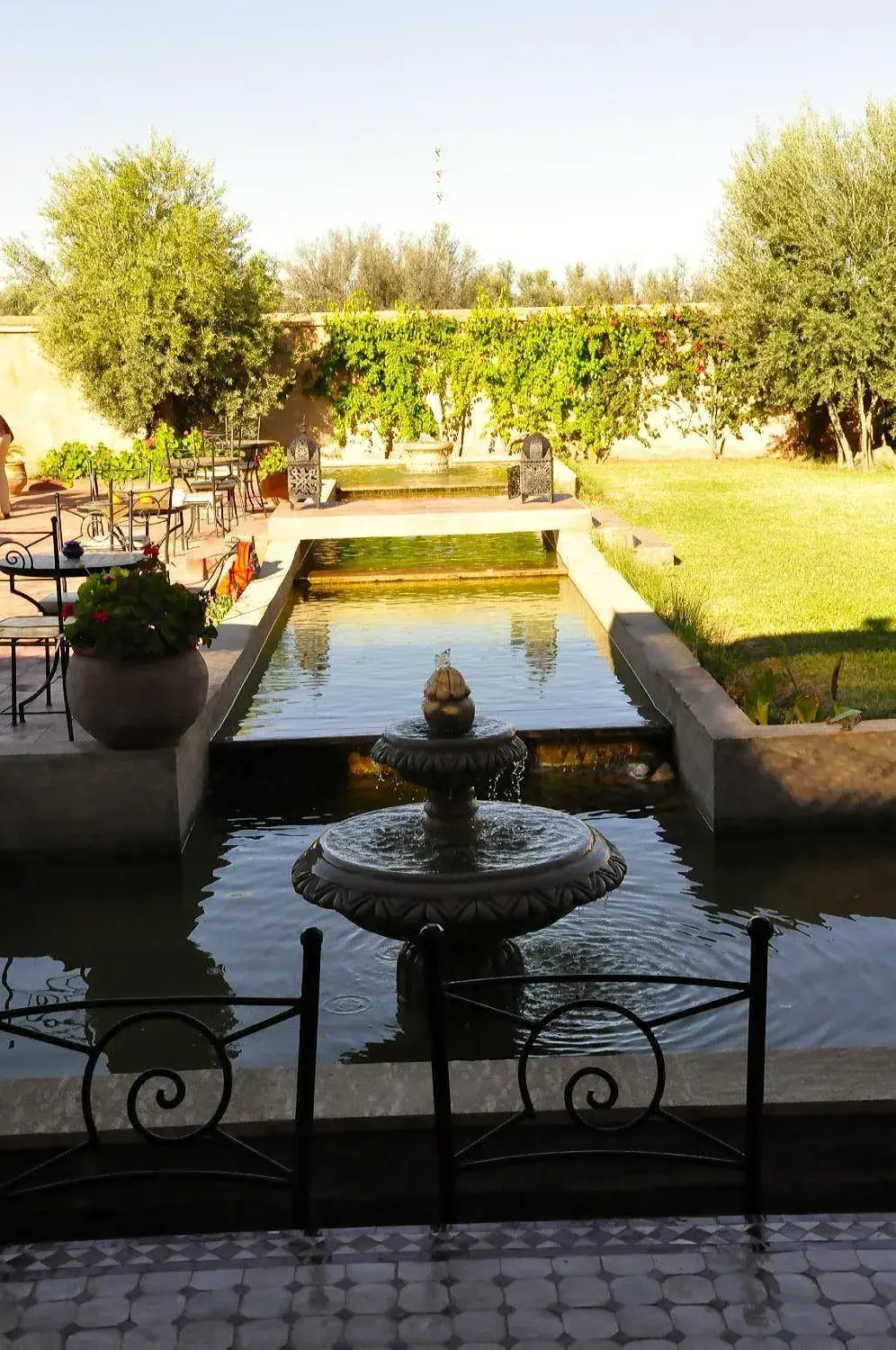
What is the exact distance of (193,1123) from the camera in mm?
2957

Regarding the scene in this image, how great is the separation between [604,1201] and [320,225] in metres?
38.7

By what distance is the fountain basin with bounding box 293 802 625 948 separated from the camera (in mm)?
3789

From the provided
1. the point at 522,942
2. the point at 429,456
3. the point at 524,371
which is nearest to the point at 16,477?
the point at 429,456

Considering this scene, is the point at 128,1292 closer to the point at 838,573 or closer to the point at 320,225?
the point at 838,573

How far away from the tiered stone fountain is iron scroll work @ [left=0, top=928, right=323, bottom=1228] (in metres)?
0.94

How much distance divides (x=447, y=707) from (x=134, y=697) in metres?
1.94

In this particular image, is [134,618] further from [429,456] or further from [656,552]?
[429,456]

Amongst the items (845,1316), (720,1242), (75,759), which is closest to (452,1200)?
(720,1242)

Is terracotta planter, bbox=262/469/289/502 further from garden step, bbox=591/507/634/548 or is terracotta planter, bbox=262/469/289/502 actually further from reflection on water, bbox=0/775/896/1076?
reflection on water, bbox=0/775/896/1076

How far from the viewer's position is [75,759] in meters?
5.65

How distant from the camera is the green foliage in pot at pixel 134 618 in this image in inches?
217

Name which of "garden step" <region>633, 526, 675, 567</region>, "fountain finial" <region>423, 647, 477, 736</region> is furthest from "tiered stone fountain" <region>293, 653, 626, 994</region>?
"garden step" <region>633, 526, 675, 567</region>

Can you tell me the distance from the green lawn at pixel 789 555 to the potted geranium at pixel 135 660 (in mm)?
3035

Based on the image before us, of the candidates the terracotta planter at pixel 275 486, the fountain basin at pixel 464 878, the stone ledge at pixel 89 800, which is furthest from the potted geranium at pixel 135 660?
the terracotta planter at pixel 275 486
